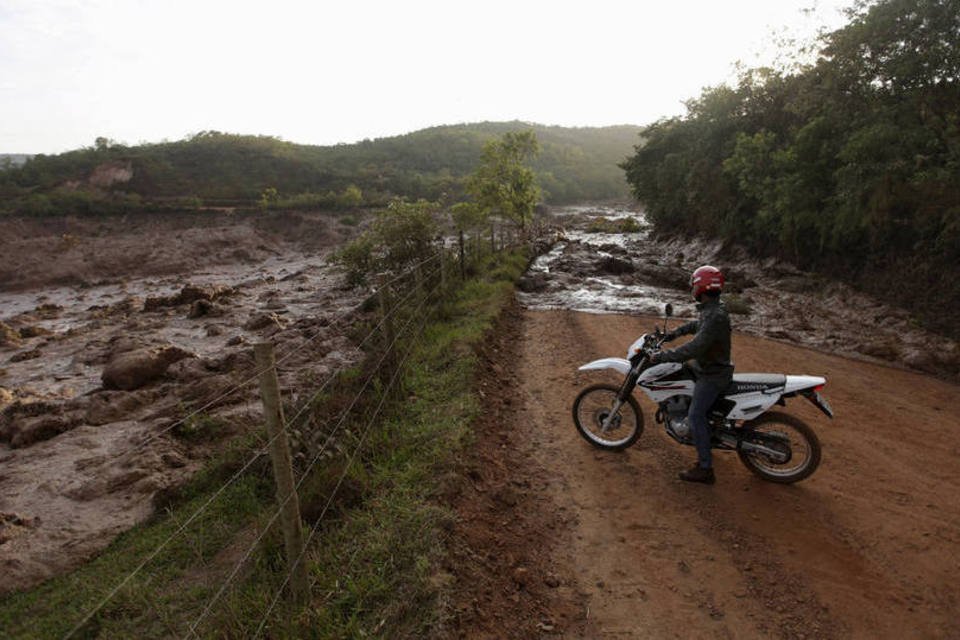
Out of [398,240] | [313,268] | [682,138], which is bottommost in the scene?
[313,268]

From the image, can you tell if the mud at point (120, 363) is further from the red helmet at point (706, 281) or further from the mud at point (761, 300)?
the mud at point (761, 300)

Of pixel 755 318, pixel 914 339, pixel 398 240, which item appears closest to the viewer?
pixel 914 339

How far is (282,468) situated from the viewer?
3.65 metres

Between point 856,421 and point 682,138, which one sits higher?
point 682,138

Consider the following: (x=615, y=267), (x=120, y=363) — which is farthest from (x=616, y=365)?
(x=615, y=267)

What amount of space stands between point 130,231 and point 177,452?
3515 cm

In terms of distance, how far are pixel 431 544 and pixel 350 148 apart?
91514 mm

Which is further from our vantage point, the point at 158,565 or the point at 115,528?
the point at 115,528

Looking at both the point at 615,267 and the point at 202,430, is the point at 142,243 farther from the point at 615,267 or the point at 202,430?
the point at 202,430

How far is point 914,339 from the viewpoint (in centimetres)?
1116

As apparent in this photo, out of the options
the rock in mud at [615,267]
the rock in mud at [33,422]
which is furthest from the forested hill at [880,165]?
the rock in mud at [33,422]

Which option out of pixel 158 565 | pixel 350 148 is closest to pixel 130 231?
pixel 158 565

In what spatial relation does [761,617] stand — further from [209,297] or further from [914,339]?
[209,297]

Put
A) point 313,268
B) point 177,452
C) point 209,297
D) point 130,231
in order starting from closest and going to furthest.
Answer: point 177,452
point 209,297
point 313,268
point 130,231
